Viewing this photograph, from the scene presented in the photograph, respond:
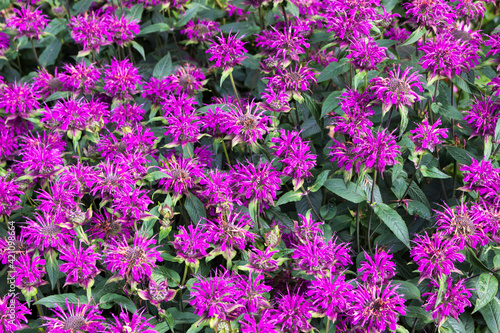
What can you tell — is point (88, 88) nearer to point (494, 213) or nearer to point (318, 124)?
point (318, 124)

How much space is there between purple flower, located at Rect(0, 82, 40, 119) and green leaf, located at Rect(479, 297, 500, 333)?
1979 mm

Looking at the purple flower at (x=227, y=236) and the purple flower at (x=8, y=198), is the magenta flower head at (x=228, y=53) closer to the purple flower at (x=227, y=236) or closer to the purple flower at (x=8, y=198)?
the purple flower at (x=227, y=236)

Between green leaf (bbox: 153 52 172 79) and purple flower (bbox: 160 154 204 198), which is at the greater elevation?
green leaf (bbox: 153 52 172 79)

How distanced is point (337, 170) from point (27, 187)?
1198mm

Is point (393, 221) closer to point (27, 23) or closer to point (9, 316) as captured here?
point (9, 316)

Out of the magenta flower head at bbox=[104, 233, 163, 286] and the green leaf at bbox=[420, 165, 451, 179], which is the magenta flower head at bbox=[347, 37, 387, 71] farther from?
the magenta flower head at bbox=[104, 233, 163, 286]

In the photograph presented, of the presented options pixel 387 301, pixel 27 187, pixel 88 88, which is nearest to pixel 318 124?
pixel 387 301

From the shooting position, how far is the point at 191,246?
159cm

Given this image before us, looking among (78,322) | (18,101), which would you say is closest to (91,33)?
(18,101)

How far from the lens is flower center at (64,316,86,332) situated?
147cm

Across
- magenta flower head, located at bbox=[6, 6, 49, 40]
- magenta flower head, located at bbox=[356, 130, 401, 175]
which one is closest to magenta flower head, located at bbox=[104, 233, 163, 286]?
magenta flower head, located at bbox=[356, 130, 401, 175]

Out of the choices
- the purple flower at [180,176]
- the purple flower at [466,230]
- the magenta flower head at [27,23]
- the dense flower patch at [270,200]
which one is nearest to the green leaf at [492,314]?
the dense flower patch at [270,200]

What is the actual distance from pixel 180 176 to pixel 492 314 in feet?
3.89

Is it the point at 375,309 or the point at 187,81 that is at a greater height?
the point at 187,81
